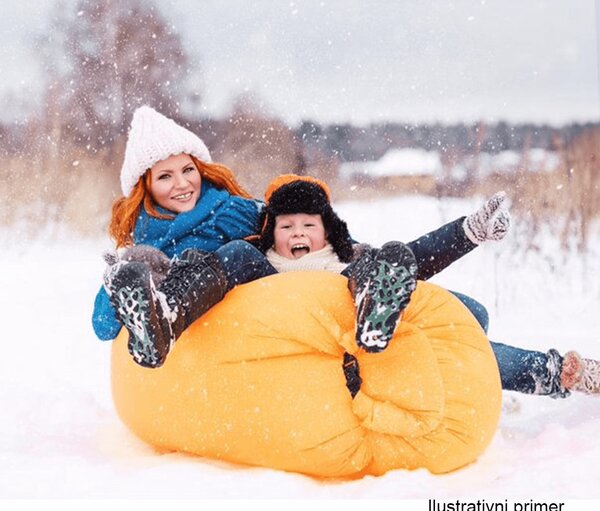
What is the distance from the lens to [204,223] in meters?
2.10

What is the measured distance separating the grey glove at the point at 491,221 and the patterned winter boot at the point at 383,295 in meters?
0.45

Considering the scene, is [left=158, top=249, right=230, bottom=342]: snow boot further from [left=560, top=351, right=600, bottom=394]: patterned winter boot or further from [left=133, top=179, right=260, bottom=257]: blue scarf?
[left=560, top=351, right=600, bottom=394]: patterned winter boot

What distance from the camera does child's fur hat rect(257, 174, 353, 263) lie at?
6.45 feet

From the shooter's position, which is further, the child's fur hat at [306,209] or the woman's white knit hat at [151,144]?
the woman's white knit hat at [151,144]

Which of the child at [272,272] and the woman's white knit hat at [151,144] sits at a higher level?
the woman's white knit hat at [151,144]

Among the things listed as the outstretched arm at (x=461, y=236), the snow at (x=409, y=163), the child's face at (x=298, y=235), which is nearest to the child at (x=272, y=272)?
the child's face at (x=298, y=235)

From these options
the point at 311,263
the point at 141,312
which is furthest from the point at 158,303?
the point at 311,263

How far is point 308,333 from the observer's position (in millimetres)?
1557

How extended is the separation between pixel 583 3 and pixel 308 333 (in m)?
2.31

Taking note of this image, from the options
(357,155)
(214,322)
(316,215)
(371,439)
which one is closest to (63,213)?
(357,155)

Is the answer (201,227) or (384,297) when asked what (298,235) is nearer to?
(201,227)

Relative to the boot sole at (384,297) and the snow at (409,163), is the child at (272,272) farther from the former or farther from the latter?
the snow at (409,163)

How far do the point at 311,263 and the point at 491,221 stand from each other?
1.32 feet

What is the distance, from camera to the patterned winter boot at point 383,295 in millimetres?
1431
